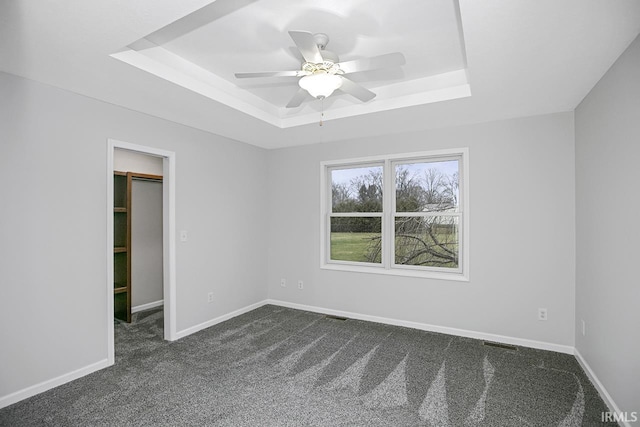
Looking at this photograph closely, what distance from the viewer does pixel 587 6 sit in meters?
1.60

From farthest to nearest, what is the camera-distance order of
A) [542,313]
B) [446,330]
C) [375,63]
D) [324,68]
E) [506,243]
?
1. [446,330]
2. [506,243]
3. [542,313]
4. [324,68]
5. [375,63]

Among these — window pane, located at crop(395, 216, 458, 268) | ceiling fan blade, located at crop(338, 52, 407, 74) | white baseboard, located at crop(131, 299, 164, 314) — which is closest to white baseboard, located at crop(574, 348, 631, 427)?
window pane, located at crop(395, 216, 458, 268)

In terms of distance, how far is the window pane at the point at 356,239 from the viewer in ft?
14.2

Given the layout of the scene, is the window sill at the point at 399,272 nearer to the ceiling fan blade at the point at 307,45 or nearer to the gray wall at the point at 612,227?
the gray wall at the point at 612,227

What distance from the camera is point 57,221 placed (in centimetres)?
259

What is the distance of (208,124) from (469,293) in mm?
3479

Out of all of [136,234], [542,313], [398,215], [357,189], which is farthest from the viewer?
[136,234]

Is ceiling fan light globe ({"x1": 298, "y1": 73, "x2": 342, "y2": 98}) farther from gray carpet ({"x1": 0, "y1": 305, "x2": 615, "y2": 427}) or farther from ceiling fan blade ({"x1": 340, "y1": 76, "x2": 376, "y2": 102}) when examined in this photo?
gray carpet ({"x1": 0, "y1": 305, "x2": 615, "y2": 427})

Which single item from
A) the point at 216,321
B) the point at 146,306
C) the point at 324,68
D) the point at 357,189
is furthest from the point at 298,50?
the point at 146,306

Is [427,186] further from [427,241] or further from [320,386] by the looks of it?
[320,386]

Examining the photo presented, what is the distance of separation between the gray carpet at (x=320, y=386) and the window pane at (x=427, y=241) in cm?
88

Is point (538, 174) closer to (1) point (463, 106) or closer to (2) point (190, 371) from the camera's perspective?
(1) point (463, 106)

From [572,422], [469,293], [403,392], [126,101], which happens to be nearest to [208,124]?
[126,101]
